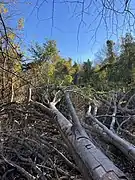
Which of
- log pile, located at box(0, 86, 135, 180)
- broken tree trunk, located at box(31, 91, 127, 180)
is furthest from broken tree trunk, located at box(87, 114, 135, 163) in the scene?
broken tree trunk, located at box(31, 91, 127, 180)

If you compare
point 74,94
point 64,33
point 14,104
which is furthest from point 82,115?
point 64,33

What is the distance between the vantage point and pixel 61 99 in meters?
5.09

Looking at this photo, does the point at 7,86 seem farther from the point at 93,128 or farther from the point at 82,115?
the point at 93,128

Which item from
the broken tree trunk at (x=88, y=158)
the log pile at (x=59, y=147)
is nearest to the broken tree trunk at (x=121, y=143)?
the log pile at (x=59, y=147)

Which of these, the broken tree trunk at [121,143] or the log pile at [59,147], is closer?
the log pile at [59,147]

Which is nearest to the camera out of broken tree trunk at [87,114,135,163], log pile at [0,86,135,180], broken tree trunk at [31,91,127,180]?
broken tree trunk at [31,91,127,180]

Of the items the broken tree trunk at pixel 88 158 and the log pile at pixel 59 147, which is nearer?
the broken tree trunk at pixel 88 158

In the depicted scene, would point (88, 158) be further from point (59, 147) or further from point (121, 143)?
point (59, 147)

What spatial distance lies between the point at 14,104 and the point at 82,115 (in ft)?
3.70

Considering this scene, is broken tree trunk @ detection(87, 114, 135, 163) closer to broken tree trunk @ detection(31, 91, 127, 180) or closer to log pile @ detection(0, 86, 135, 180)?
log pile @ detection(0, 86, 135, 180)

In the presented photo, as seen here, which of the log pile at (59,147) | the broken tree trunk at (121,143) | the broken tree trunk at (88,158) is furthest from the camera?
the broken tree trunk at (121,143)

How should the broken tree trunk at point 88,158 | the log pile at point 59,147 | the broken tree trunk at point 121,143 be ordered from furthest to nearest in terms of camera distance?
the broken tree trunk at point 121,143 → the log pile at point 59,147 → the broken tree trunk at point 88,158

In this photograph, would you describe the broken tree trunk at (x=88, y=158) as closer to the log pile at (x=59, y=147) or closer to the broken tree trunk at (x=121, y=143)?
the log pile at (x=59, y=147)

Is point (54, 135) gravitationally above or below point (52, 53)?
below
